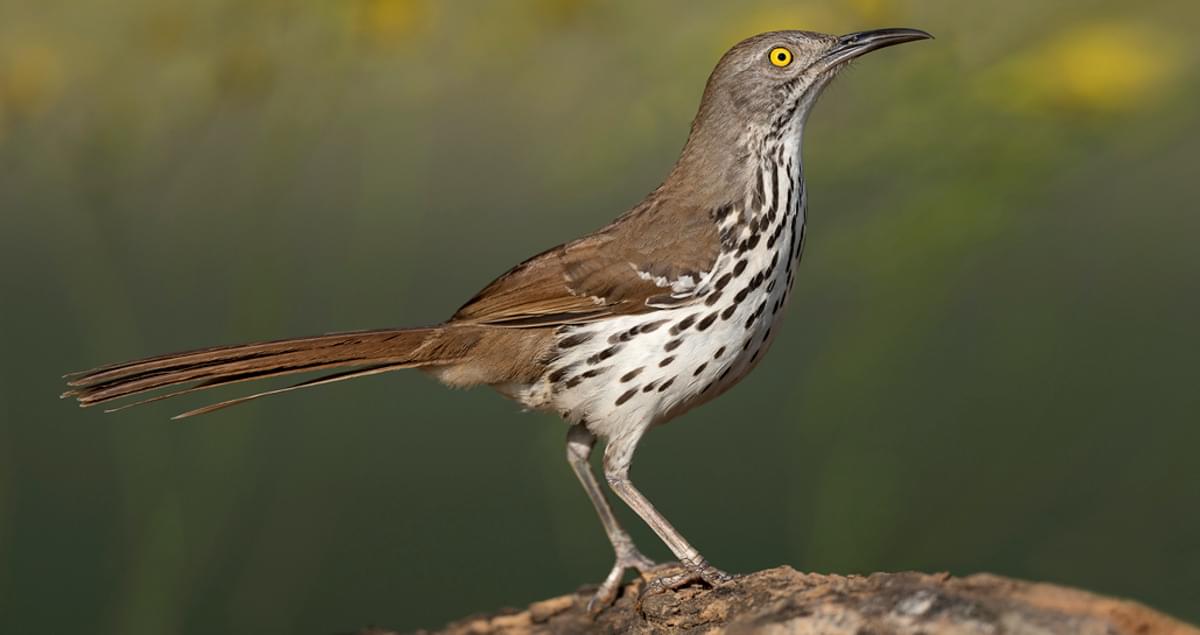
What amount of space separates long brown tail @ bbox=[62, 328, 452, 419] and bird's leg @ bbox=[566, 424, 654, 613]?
1.92ft

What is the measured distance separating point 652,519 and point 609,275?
670 millimetres

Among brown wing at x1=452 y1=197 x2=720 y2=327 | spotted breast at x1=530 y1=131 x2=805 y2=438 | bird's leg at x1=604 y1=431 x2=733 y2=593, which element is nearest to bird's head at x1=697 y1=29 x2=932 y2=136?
spotted breast at x1=530 y1=131 x2=805 y2=438

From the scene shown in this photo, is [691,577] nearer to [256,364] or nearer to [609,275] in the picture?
[609,275]

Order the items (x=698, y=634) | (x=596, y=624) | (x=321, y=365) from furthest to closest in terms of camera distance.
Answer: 1. (x=596, y=624)
2. (x=321, y=365)
3. (x=698, y=634)

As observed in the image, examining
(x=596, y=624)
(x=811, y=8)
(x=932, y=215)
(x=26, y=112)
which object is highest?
(x=26, y=112)

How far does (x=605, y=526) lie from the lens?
4.26 meters

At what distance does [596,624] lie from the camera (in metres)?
4.07

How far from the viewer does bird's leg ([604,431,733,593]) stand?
12.5ft

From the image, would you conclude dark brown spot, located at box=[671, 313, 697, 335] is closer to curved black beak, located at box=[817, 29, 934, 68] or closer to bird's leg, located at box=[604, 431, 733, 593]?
bird's leg, located at box=[604, 431, 733, 593]

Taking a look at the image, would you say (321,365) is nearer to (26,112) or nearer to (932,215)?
(26,112)

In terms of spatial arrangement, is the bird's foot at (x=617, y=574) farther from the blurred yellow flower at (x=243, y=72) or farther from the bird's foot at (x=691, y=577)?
the blurred yellow flower at (x=243, y=72)

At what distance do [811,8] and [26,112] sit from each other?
2.22 metres

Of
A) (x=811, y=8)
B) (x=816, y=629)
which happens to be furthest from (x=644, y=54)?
(x=816, y=629)

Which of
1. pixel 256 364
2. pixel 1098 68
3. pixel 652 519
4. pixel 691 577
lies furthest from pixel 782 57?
pixel 256 364
